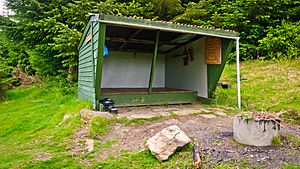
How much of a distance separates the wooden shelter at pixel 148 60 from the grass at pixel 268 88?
82 cm

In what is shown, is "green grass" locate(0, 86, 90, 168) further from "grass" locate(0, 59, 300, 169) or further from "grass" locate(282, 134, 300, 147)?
"grass" locate(282, 134, 300, 147)

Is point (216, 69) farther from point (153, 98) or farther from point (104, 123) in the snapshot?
point (104, 123)

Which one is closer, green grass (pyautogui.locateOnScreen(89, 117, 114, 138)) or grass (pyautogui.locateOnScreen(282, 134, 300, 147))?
grass (pyautogui.locateOnScreen(282, 134, 300, 147))

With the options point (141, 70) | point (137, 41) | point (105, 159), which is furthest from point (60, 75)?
point (105, 159)

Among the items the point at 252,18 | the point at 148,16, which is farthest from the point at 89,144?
the point at 252,18

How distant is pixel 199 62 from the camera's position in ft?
19.0

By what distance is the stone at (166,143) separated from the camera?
86.7 inches

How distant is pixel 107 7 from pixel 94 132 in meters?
5.01

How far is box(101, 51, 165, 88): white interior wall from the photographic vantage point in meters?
7.21

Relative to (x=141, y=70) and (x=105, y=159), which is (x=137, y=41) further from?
(x=105, y=159)

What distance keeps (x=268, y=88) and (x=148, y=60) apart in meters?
3.95

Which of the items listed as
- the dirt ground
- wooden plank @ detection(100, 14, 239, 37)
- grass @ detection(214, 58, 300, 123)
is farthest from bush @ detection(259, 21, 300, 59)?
the dirt ground

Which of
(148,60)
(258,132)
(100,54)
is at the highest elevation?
(148,60)

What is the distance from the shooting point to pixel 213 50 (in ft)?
16.8
